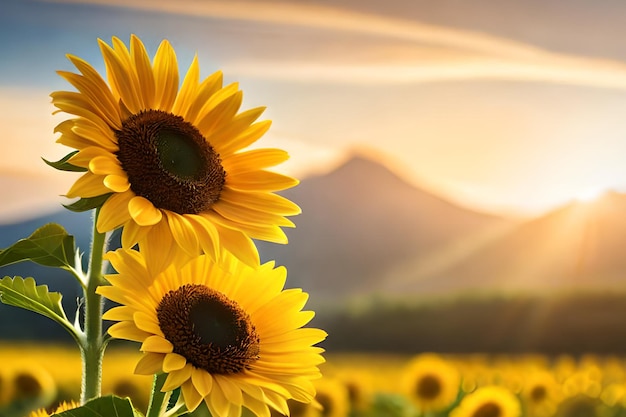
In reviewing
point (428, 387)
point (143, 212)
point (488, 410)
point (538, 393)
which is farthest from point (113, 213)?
point (538, 393)

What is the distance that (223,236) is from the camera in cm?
46

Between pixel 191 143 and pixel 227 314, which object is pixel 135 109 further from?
pixel 227 314

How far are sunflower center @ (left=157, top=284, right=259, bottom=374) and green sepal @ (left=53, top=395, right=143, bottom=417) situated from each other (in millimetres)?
40

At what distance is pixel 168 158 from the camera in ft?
1.65

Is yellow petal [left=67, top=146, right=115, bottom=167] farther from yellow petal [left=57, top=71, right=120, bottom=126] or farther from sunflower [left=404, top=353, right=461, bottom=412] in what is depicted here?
sunflower [left=404, top=353, right=461, bottom=412]

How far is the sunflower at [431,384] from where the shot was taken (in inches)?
59.2

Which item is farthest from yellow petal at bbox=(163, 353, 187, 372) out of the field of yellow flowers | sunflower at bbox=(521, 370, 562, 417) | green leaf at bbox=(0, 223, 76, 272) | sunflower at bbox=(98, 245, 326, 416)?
sunflower at bbox=(521, 370, 562, 417)

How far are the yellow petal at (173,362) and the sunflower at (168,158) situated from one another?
0.05 m

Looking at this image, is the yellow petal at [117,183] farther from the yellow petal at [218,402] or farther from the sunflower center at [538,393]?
the sunflower center at [538,393]

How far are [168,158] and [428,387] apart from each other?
1.13 m

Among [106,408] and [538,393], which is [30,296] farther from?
[538,393]

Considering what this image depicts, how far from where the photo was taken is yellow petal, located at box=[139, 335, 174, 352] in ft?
1.32


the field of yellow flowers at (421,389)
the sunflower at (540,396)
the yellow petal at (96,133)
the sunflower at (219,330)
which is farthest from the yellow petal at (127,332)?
the sunflower at (540,396)

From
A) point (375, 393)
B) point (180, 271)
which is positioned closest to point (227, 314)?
point (180, 271)
